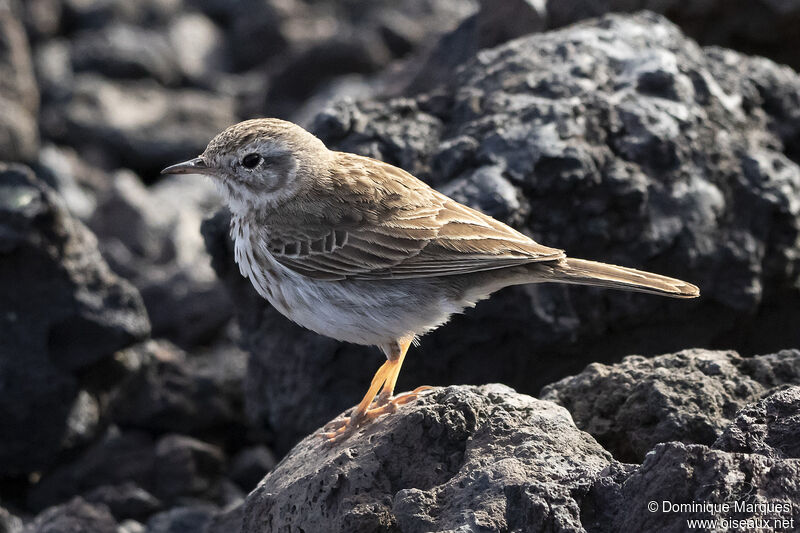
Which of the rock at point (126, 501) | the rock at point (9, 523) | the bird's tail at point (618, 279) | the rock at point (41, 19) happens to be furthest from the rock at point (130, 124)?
the bird's tail at point (618, 279)

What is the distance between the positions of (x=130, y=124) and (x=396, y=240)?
10.3m

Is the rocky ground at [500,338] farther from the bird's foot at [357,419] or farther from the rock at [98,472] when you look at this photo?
the bird's foot at [357,419]

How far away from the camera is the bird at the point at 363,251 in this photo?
5.64 m

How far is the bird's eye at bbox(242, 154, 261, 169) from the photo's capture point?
6.02 metres

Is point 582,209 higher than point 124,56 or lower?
higher

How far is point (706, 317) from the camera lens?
7289mm

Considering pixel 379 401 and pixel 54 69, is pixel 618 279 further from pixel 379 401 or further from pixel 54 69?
pixel 54 69

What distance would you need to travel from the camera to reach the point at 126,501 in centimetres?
753

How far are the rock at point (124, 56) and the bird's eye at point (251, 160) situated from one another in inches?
438

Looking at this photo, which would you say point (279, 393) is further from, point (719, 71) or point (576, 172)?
point (719, 71)

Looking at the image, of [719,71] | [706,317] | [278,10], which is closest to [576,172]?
[706,317]

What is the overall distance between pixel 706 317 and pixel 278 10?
1220 cm

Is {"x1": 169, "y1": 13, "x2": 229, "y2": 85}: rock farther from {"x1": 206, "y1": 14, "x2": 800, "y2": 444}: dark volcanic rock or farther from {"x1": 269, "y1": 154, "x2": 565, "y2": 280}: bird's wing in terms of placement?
{"x1": 269, "y1": 154, "x2": 565, "y2": 280}: bird's wing

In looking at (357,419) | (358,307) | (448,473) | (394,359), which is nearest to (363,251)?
(358,307)
